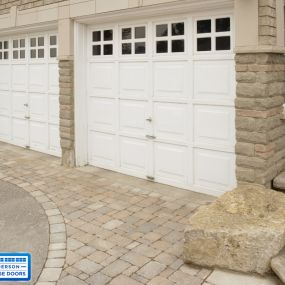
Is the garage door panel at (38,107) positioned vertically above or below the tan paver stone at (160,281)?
above

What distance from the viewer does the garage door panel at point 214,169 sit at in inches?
231

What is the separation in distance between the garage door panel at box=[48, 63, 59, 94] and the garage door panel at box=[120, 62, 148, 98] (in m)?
1.89

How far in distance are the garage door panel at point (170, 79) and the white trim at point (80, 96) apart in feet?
5.53

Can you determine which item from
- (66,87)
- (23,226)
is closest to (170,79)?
(66,87)

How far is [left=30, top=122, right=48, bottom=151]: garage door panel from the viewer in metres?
8.87

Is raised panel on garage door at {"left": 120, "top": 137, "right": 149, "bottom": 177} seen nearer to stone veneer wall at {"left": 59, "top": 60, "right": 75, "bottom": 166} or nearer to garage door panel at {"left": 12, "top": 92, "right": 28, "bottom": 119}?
stone veneer wall at {"left": 59, "top": 60, "right": 75, "bottom": 166}

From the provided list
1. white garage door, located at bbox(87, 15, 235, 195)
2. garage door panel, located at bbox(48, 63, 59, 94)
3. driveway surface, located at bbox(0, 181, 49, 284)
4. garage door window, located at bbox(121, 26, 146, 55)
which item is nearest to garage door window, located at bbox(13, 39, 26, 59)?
garage door panel, located at bbox(48, 63, 59, 94)

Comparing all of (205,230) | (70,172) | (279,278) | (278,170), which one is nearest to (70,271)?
(205,230)

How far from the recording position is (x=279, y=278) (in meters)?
3.62

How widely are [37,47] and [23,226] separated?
492cm

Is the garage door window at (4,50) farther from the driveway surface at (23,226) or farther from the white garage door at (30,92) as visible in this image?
the driveway surface at (23,226)

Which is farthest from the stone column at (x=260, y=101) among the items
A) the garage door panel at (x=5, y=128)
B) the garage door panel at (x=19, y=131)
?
the garage door panel at (x=5, y=128)

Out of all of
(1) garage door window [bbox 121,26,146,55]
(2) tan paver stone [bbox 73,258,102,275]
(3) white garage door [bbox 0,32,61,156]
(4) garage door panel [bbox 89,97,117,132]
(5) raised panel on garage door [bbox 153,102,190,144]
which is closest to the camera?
(2) tan paver stone [bbox 73,258,102,275]

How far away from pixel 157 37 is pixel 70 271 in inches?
156
